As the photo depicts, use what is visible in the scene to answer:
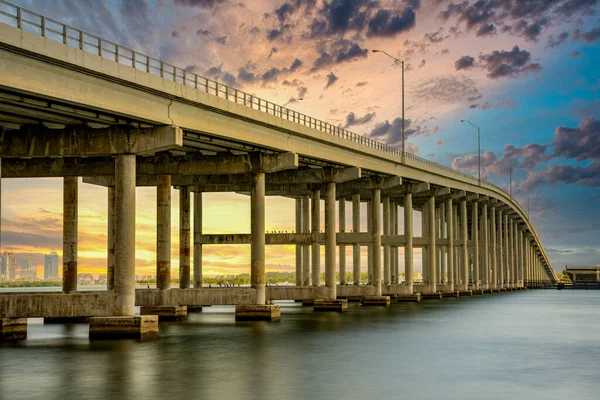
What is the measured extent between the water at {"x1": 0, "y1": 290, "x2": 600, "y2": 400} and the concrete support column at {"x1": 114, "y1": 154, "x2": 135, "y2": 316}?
277 centimetres

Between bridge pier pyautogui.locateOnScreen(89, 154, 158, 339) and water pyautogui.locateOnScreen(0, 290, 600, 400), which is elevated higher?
bridge pier pyautogui.locateOnScreen(89, 154, 158, 339)

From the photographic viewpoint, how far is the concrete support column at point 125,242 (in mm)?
43031

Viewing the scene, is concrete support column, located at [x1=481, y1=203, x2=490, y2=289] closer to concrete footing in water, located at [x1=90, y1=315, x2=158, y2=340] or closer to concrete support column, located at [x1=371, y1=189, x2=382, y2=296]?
concrete support column, located at [x1=371, y1=189, x2=382, y2=296]

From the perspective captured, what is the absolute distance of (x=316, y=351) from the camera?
120 feet

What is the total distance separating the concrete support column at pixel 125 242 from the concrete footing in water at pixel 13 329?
20.1ft

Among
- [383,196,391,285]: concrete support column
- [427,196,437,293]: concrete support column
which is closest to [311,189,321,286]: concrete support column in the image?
[427,196,437,293]: concrete support column

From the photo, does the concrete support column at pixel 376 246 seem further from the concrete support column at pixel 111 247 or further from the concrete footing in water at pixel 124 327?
the concrete footing in water at pixel 124 327

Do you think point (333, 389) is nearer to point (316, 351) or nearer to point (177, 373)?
point (177, 373)

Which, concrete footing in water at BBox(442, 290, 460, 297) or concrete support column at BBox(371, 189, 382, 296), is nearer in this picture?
concrete support column at BBox(371, 189, 382, 296)

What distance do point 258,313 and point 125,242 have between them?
58.4ft

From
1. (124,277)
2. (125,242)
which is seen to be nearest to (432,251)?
(125,242)

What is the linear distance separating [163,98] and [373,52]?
3690 centimetres

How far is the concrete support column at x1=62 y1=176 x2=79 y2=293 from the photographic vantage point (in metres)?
59.1

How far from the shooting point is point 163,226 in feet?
205
